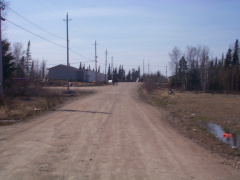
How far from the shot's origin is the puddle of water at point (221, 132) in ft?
39.7

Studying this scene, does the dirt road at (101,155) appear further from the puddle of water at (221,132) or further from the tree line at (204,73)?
the tree line at (204,73)

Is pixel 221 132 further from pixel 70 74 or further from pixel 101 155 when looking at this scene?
pixel 70 74

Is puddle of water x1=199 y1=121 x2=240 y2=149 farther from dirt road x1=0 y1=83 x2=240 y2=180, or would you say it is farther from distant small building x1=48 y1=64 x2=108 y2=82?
distant small building x1=48 y1=64 x2=108 y2=82

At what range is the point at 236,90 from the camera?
2378 inches

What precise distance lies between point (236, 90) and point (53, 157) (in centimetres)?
5875

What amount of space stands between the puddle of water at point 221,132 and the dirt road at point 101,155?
6.48 feet

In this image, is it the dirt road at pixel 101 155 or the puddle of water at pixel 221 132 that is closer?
the dirt road at pixel 101 155

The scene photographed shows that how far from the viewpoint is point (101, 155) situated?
8.43 m

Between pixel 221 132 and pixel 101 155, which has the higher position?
pixel 101 155

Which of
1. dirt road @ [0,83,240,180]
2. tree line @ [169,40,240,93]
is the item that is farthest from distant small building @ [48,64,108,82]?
dirt road @ [0,83,240,180]

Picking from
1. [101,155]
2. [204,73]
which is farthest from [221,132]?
[204,73]

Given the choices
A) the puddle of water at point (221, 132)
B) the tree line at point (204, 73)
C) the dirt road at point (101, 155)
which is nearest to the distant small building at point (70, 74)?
the tree line at point (204, 73)

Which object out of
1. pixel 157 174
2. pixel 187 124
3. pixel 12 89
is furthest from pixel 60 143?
pixel 12 89

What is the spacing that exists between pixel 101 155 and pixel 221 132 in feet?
27.1
